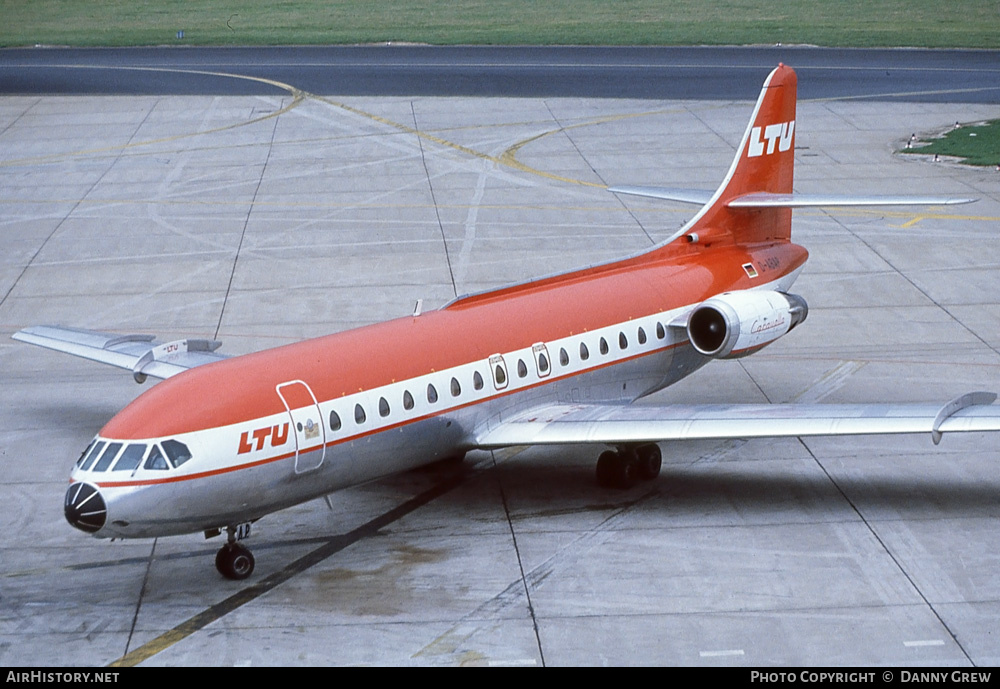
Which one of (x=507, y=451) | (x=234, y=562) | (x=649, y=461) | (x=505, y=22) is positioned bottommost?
(x=505, y=22)

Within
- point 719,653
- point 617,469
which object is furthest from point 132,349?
point 719,653

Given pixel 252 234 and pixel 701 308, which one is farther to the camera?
pixel 252 234

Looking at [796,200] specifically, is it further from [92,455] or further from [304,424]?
[92,455]

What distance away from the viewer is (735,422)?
20.0 m

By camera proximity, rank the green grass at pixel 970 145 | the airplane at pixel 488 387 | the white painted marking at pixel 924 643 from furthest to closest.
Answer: the green grass at pixel 970 145, the airplane at pixel 488 387, the white painted marking at pixel 924 643

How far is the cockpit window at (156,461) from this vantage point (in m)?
17.1

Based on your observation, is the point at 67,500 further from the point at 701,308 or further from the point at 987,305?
the point at 987,305

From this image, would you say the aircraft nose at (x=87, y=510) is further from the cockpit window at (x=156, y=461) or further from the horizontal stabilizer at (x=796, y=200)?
the horizontal stabilizer at (x=796, y=200)

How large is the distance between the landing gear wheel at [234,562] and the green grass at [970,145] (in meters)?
31.5

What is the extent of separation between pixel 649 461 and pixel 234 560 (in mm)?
6686

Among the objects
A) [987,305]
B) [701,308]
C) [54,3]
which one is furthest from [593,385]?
[54,3]

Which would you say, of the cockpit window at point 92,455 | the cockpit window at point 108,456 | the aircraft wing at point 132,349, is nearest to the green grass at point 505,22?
the aircraft wing at point 132,349

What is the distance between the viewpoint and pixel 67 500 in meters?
16.9

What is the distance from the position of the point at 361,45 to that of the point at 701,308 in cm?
5237
